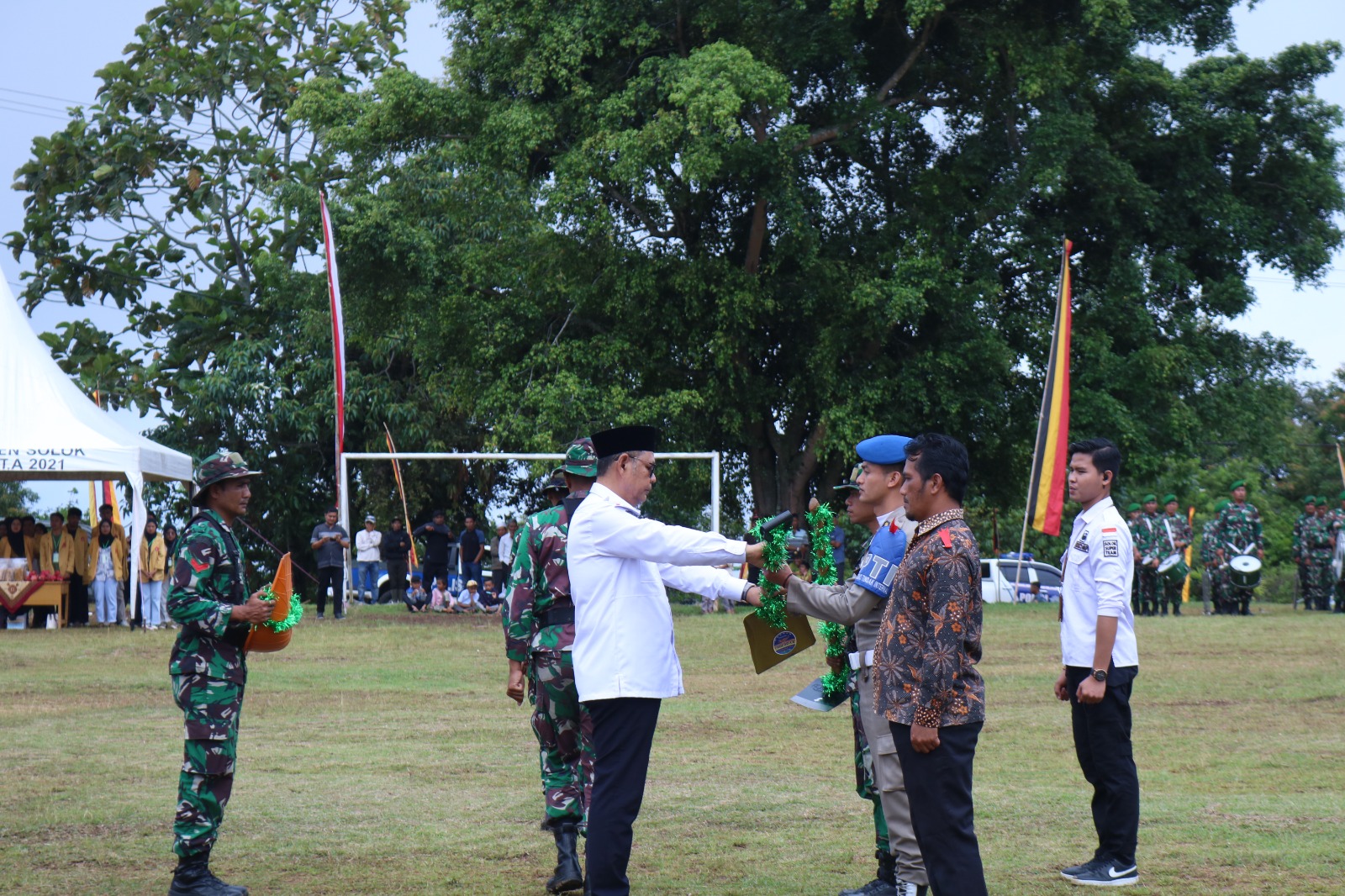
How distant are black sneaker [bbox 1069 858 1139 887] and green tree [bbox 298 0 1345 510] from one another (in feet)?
64.2

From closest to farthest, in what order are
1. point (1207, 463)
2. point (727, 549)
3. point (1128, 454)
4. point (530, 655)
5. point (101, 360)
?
point (727, 549) < point (530, 655) < point (1128, 454) < point (101, 360) < point (1207, 463)

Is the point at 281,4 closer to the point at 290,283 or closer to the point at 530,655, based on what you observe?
the point at 290,283

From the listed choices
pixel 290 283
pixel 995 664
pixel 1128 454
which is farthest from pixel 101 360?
pixel 995 664

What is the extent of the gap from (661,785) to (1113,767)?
3466 mm

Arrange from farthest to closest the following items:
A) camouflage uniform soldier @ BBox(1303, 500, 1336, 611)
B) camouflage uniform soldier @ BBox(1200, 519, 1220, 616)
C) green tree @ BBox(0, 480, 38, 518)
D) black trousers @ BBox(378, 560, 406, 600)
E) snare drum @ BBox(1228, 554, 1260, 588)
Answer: green tree @ BBox(0, 480, 38, 518)
black trousers @ BBox(378, 560, 406, 600)
camouflage uniform soldier @ BBox(1303, 500, 1336, 611)
camouflage uniform soldier @ BBox(1200, 519, 1220, 616)
snare drum @ BBox(1228, 554, 1260, 588)

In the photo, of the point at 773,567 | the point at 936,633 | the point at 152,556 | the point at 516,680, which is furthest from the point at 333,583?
the point at 936,633

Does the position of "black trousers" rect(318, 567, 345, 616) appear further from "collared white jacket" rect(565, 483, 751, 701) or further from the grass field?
"collared white jacket" rect(565, 483, 751, 701)

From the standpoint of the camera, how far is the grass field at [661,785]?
7102mm

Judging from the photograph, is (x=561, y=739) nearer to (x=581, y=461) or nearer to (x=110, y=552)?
(x=581, y=461)

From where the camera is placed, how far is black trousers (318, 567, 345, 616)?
25109 millimetres

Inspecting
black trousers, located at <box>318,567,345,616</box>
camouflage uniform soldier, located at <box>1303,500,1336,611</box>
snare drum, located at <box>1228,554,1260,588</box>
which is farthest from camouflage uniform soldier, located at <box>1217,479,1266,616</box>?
black trousers, located at <box>318,567,345,616</box>

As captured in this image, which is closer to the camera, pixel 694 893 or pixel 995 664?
pixel 694 893

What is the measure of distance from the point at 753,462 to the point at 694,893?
79.8 ft

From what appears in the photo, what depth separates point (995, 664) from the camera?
1728 centimetres
